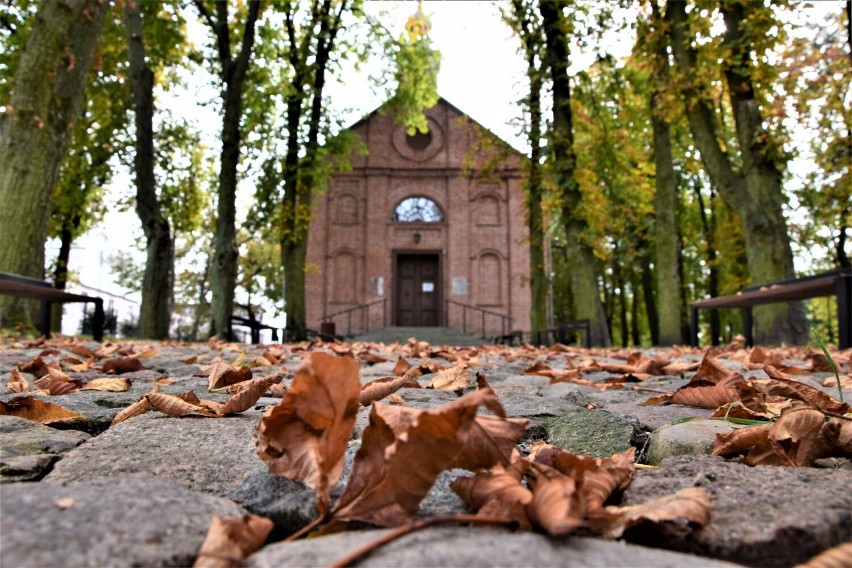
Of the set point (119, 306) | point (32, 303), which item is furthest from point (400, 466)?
point (119, 306)

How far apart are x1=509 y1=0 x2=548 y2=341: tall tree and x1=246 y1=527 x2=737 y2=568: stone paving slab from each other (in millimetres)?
13836

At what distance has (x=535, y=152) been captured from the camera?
1494cm

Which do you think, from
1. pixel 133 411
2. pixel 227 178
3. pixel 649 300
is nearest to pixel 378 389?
pixel 133 411

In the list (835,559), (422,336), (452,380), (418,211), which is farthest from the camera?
(418,211)

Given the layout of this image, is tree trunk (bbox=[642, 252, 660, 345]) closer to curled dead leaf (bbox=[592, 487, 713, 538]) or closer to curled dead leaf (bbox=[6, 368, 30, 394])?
curled dead leaf (bbox=[6, 368, 30, 394])

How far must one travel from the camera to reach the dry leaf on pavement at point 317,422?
1.01 m

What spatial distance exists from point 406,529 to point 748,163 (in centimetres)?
1186

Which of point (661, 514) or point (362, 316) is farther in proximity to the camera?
point (362, 316)

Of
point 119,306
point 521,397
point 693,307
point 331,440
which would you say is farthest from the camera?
point 119,306

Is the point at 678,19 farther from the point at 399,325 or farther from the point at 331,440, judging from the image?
the point at 399,325

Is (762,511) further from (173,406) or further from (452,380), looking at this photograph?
(452,380)

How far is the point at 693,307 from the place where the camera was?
35.0ft

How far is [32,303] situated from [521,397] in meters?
8.70

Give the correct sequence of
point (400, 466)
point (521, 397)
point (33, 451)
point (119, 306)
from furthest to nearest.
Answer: point (119, 306) → point (521, 397) → point (33, 451) → point (400, 466)
